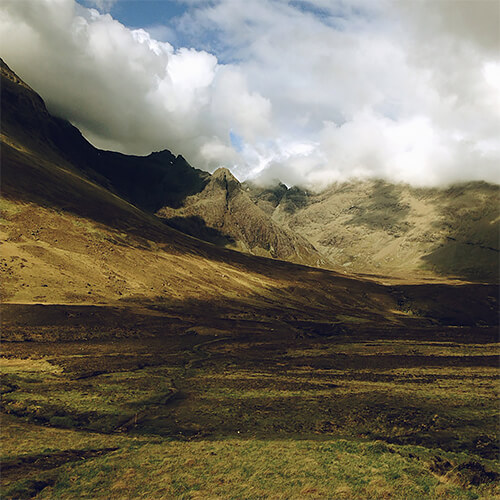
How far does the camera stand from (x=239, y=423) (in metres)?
24.5

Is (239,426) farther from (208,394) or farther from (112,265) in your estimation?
(112,265)

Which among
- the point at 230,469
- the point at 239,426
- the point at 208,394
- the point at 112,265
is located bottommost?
the point at 208,394

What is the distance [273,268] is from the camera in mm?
168875

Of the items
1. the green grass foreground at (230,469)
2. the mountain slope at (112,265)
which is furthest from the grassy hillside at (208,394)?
the mountain slope at (112,265)

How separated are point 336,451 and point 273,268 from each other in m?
149

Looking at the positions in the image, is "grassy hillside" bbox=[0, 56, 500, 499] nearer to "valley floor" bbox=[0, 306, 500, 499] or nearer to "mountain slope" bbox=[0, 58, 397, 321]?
"valley floor" bbox=[0, 306, 500, 499]

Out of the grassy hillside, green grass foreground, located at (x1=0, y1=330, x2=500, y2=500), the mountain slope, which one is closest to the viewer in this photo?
green grass foreground, located at (x1=0, y1=330, x2=500, y2=500)

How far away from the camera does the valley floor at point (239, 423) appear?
1655 centimetres

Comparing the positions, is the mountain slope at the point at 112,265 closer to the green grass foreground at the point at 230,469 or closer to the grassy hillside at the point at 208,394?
the grassy hillside at the point at 208,394

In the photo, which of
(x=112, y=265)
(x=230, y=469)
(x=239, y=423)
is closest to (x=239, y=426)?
(x=239, y=423)

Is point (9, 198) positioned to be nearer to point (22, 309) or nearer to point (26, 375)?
point (22, 309)

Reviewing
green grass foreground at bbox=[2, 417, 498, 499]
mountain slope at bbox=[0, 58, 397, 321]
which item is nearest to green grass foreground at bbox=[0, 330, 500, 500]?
green grass foreground at bbox=[2, 417, 498, 499]

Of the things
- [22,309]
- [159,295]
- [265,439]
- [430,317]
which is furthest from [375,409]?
[430,317]

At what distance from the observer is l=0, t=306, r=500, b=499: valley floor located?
16.5 m
